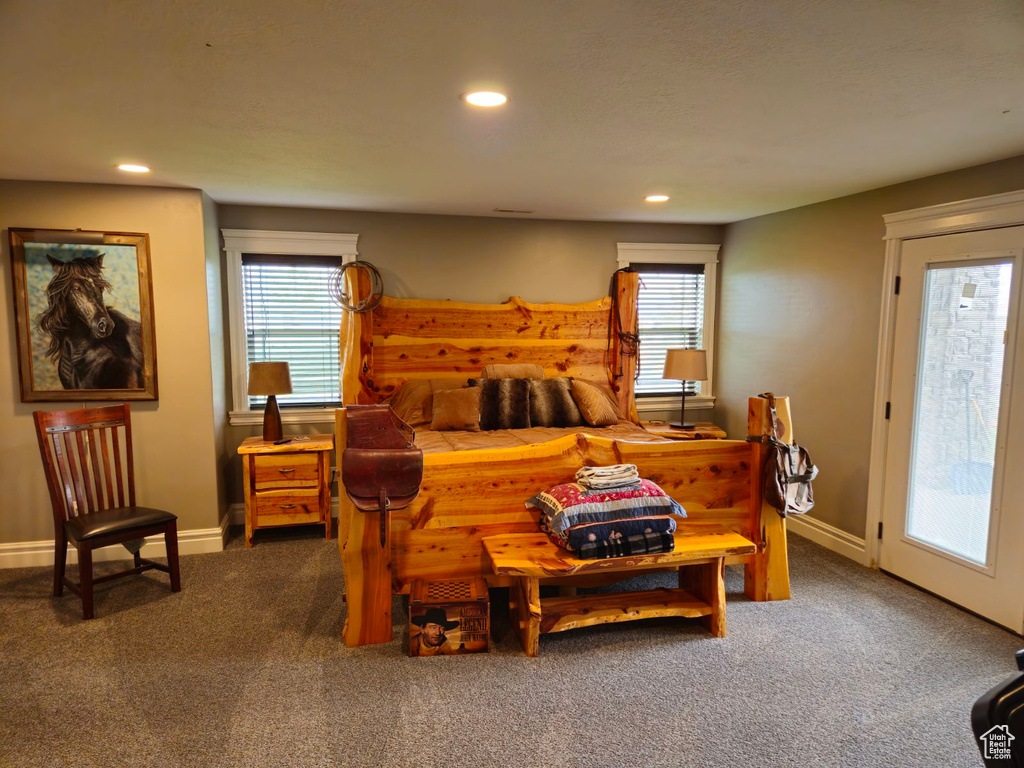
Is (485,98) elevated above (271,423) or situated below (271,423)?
above

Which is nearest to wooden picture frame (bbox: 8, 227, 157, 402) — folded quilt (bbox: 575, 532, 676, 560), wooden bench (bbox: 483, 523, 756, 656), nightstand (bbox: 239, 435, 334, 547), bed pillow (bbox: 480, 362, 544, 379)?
nightstand (bbox: 239, 435, 334, 547)

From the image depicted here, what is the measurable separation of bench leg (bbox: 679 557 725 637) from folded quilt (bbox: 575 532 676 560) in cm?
30

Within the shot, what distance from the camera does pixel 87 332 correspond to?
380cm

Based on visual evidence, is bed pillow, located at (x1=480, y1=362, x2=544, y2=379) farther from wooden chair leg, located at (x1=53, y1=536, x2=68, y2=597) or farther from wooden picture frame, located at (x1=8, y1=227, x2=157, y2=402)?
wooden chair leg, located at (x1=53, y1=536, x2=68, y2=597)

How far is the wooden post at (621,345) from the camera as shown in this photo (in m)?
5.20

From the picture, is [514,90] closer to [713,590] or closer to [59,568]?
[713,590]

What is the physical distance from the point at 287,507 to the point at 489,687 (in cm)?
221

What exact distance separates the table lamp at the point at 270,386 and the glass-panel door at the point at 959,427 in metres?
3.84

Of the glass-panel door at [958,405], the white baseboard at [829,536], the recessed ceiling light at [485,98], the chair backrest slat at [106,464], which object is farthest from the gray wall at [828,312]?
the chair backrest slat at [106,464]

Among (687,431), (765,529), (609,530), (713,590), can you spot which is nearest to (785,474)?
(765,529)

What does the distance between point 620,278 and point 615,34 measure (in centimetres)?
352

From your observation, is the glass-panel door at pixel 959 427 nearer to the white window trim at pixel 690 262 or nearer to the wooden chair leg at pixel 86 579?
the white window trim at pixel 690 262

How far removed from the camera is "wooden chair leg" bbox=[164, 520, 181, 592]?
3417mm

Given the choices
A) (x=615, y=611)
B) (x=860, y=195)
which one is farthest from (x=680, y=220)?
(x=615, y=611)
